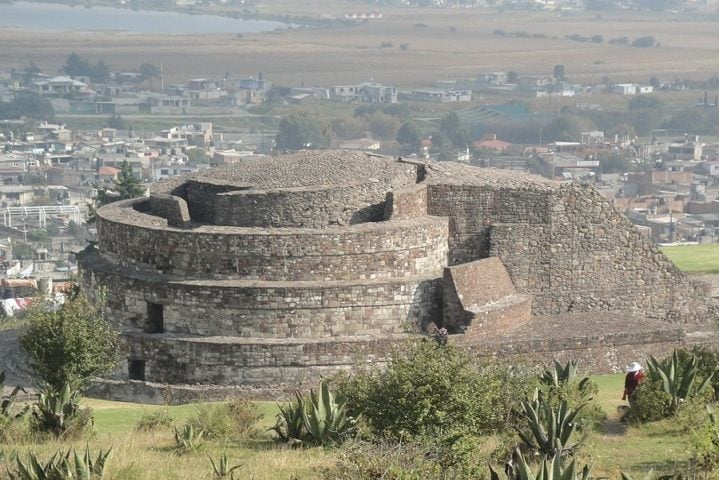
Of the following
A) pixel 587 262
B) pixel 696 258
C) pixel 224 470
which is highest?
pixel 224 470

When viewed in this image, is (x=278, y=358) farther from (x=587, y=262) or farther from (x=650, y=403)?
(x=650, y=403)

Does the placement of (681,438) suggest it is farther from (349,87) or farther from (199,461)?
(349,87)

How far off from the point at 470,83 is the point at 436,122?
39.9 m

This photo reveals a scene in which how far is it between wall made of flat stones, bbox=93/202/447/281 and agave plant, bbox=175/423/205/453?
6.72 metres

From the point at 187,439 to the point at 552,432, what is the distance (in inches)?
163

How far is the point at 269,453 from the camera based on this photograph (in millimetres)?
17312

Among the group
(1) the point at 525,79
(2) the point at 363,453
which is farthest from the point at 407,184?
(1) the point at 525,79

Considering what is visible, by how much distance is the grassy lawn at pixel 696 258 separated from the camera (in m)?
32.3

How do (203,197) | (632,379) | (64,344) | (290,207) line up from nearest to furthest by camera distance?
(632,379) < (64,344) < (290,207) < (203,197)

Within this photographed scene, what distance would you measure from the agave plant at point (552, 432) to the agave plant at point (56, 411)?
5512 mm

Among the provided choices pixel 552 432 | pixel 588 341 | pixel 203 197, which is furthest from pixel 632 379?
pixel 203 197

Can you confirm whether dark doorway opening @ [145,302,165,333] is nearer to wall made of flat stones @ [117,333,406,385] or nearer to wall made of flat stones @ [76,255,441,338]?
wall made of flat stones @ [76,255,441,338]

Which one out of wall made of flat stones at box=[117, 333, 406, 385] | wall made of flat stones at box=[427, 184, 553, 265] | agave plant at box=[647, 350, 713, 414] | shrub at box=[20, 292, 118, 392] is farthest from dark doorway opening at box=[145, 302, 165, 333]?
agave plant at box=[647, 350, 713, 414]

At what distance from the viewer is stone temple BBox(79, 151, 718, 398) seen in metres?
24.2
